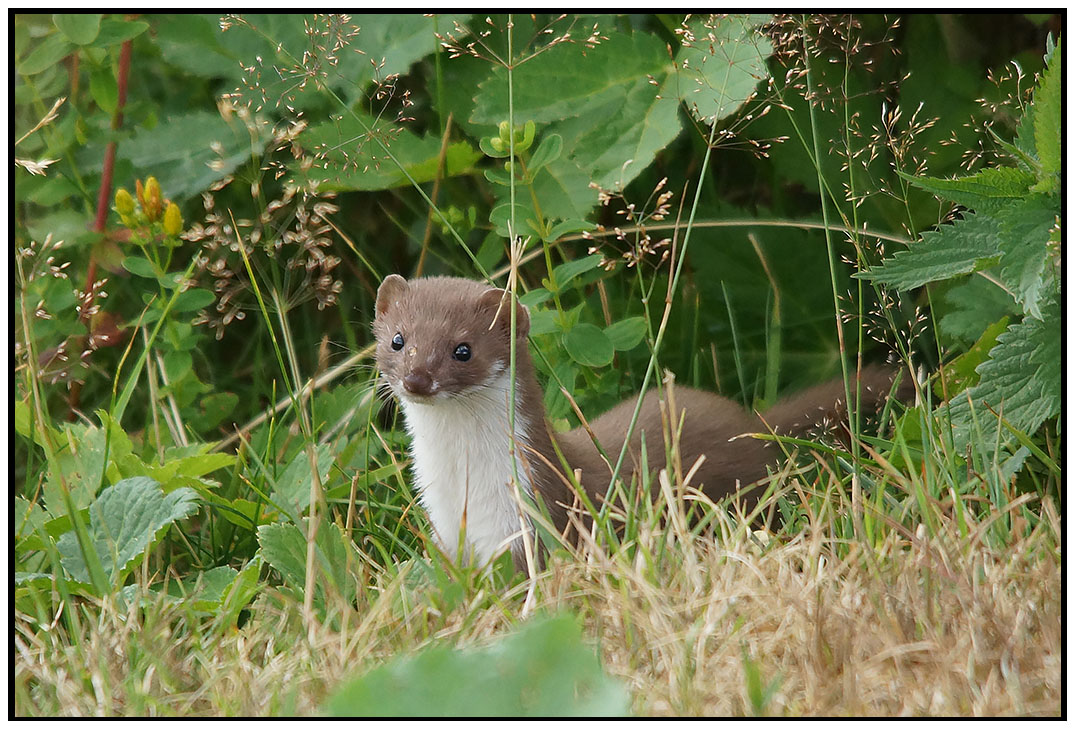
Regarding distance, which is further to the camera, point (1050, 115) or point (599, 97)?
point (599, 97)

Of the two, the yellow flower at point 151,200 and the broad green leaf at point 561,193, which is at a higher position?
the yellow flower at point 151,200

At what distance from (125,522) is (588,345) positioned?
Result: 45.0 inches

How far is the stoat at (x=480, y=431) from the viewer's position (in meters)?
2.77

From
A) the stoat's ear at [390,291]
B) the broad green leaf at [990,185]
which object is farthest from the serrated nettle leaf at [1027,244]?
the stoat's ear at [390,291]

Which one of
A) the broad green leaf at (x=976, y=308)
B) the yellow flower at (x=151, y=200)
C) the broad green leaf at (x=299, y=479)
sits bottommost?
the broad green leaf at (x=299, y=479)

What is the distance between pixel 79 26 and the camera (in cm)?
298

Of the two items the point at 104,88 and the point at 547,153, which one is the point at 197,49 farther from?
the point at 547,153

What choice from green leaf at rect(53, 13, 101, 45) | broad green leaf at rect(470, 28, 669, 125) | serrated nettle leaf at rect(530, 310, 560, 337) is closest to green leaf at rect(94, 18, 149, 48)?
green leaf at rect(53, 13, 101, 45)

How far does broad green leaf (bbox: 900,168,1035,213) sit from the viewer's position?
245cm

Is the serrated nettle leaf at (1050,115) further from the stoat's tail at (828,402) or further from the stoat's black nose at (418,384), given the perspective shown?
the stoat's black nose at (418,384)

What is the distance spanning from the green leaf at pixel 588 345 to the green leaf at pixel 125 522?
97 cm

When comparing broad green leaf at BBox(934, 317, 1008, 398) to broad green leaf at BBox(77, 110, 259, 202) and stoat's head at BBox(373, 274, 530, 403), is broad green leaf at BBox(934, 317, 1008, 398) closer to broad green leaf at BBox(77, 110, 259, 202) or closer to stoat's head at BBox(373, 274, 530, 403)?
stoat's head at BBox(373, 274, 530, 403)

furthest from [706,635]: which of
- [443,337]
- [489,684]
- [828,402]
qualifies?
[828,402]

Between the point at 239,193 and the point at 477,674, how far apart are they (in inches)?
107
